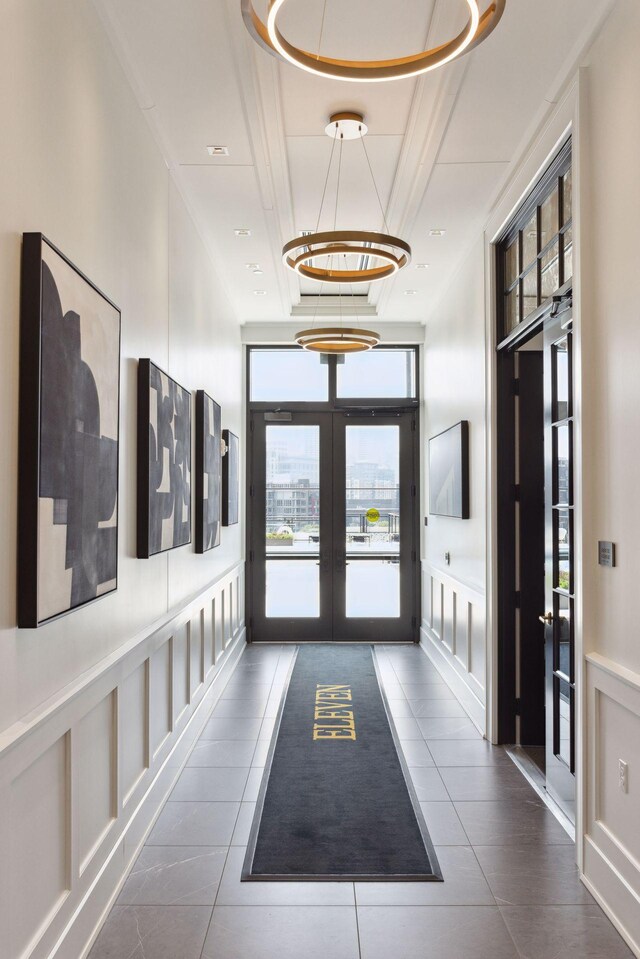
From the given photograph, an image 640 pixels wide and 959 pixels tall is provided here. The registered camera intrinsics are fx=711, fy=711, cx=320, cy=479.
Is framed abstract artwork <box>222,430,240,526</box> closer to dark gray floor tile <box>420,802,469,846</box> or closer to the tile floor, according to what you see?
the tile floor

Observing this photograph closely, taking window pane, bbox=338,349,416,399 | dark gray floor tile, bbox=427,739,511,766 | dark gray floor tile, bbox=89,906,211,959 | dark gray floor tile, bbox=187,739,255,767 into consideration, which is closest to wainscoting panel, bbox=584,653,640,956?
dark gray floor tile, bbox=427,739,511,766

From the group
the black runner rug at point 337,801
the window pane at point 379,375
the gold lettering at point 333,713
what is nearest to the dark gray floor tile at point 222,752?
the black runner rug at point 337,801

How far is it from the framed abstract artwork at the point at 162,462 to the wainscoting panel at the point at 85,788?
0.47 meters

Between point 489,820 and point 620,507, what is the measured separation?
1821 mm

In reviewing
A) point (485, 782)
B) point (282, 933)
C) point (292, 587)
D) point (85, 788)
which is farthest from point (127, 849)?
point (292, 587)

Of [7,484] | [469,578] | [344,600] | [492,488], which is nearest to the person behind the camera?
[7,484]

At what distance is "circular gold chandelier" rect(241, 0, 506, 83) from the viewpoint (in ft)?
7.30

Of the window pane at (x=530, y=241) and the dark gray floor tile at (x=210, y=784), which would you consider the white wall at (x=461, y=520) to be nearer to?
the window pane at (x=530, y=241)

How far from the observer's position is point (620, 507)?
273 cm

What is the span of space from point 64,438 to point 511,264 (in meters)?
3.32

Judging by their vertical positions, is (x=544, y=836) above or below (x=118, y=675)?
below

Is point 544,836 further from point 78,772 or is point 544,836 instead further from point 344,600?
point 344,600

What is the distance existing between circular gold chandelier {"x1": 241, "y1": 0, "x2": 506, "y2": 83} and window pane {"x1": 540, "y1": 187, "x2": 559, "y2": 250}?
1.45m

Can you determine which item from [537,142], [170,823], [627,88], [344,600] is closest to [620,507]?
[627,88]
